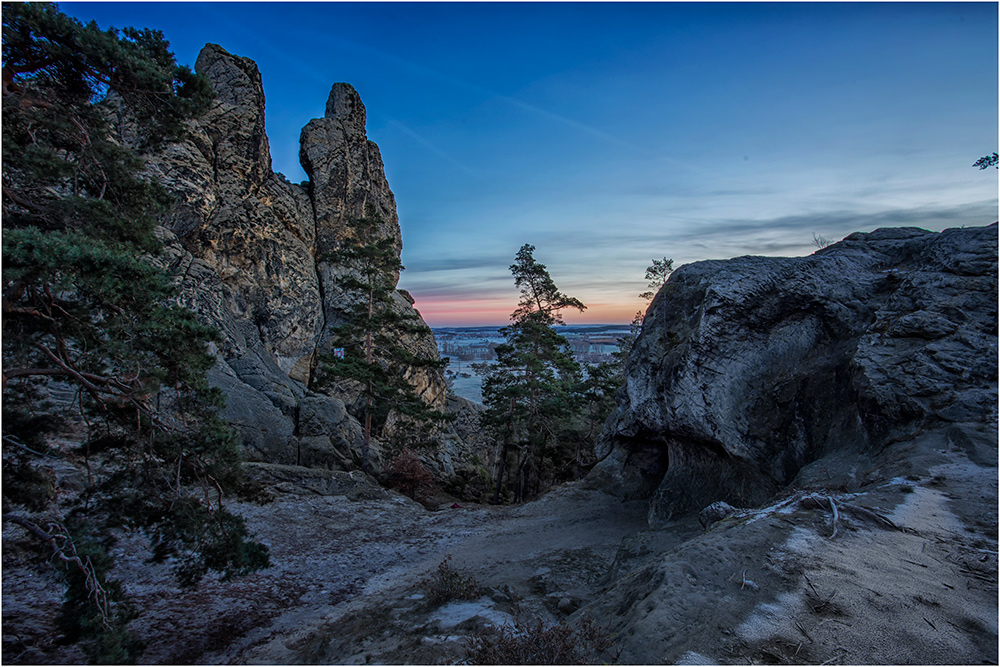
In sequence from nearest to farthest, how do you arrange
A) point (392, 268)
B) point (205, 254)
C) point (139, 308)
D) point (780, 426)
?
point (139, 308)
point (780, 426)
point (392, 268)
point (205, 254)

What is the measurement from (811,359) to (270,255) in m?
31.3

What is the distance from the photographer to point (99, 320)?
5973 mm

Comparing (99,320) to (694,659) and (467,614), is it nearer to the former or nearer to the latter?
(467,614)

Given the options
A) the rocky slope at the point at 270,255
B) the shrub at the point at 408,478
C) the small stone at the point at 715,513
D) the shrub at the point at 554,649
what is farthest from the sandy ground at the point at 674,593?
the rocky slope at the point at 270,255

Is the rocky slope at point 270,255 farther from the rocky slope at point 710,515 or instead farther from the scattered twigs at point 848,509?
the scattered twigs at point 848,509

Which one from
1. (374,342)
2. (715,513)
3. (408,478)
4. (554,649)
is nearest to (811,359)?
(715,513)

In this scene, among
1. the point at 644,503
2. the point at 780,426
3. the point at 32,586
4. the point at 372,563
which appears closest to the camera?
the point at 32,586

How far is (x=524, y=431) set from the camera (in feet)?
85.8

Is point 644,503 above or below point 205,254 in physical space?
below

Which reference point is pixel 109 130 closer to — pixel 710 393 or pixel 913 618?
pixel 913 618

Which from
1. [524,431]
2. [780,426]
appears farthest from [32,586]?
[524,431]

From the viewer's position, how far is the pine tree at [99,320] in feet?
15.4

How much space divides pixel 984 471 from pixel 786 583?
4.54m

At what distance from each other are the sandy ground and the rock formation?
5.65 feet
